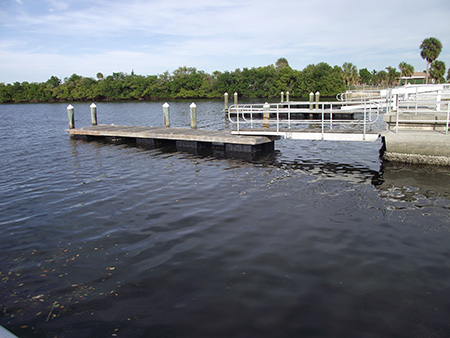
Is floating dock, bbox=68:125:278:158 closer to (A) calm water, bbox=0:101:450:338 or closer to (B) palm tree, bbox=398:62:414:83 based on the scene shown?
(A) calm water, bbox=0:101:450:338

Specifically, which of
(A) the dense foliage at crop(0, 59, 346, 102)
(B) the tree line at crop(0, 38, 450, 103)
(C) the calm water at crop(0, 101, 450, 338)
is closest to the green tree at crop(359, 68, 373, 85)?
(B) the tree line at crop(0, 38, 450, 103)

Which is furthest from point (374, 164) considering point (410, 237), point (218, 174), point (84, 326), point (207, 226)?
point (84, 326)

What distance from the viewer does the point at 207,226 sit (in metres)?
8.20

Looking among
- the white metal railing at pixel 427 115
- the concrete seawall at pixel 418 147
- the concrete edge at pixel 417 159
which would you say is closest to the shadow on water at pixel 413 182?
the concrete edge at pixel 417 159

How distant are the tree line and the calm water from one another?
277ft

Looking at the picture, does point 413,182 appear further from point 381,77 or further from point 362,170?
point 381,77

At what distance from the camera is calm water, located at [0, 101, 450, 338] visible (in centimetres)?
499

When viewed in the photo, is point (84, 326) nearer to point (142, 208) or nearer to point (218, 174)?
point (142, 208)

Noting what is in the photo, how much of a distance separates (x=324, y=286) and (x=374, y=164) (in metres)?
9.85

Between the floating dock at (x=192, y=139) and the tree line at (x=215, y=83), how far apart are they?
3021 inches

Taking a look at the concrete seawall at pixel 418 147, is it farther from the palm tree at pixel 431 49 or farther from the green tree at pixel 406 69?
the green tree at pixel 406 69

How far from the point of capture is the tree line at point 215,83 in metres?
90.0

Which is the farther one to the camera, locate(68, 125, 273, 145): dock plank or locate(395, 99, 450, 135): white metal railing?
locate(68, 125, 273, 145): dock plank

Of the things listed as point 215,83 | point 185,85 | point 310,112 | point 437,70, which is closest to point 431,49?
point 437,70
